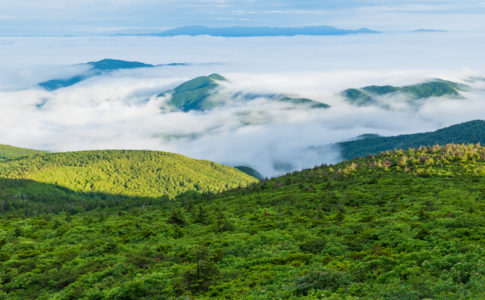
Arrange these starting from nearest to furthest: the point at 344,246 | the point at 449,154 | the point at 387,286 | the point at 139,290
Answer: the point at 387,286 → the point at 139,290 → the point at 344,246 → the point at 449,154

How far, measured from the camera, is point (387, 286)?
31.6 meters

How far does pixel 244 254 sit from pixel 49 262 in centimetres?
3434

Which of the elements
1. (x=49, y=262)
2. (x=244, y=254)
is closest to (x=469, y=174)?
(x=244, y=254)

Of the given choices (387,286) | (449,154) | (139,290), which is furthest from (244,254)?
(449,154)

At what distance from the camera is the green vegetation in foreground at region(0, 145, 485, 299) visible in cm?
3369

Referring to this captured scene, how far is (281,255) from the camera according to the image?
163ft

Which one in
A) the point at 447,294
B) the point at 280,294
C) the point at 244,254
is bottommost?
the point at 244,254

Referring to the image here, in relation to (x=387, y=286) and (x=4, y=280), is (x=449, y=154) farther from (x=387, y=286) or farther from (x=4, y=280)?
(x=4, y=280)

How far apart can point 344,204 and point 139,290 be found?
68.0 meters

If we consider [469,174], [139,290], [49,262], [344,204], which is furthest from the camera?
[469,174]

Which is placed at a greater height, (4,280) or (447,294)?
(447,294)

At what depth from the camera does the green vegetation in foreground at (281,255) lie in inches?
1326

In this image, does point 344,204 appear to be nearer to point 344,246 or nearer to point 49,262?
point 344,246

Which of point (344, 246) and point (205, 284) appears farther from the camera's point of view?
point (344, 246)
